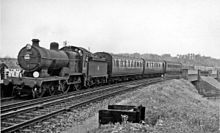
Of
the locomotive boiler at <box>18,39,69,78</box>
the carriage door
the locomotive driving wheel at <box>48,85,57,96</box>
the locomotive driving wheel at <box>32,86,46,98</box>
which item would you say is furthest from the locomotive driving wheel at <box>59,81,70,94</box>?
the carriage door

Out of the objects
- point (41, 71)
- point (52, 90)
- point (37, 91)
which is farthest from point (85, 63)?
point (37, 91)

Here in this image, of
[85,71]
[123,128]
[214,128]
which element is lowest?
[214,128]

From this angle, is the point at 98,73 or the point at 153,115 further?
the point at 98,73

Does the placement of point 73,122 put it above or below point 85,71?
below

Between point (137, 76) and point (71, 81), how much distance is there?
17160 millimetres

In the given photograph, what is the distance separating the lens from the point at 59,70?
15742mm

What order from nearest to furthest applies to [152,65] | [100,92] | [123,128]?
1. [123,128]
2. [100,92]
3. [152,65]

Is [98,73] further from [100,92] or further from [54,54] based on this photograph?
[54,54]

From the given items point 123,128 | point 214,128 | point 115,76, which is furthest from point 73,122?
point 115,76

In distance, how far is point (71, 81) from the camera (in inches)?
661

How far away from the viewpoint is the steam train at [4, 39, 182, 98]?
13094 millimetres

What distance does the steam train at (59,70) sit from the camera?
1309 centimetres

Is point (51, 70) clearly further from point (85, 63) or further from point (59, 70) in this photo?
point (85, 63)

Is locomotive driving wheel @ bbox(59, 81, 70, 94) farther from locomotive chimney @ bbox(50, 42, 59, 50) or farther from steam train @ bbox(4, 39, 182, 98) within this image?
locomotive chimney @ bbox(50, 42, 59, 50)
